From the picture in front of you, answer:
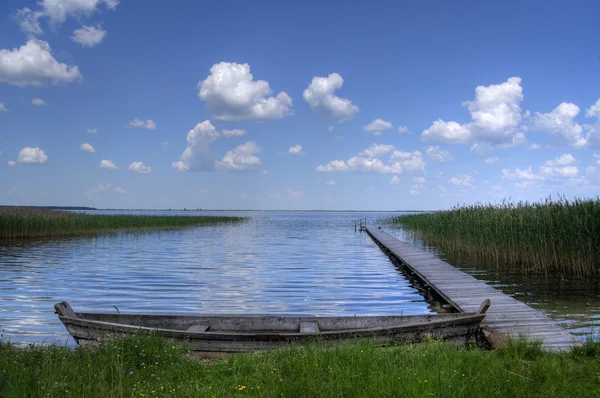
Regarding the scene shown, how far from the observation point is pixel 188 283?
57.7 feet

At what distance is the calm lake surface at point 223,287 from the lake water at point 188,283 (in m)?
0.03

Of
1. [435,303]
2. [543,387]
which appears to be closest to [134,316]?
[543,387]

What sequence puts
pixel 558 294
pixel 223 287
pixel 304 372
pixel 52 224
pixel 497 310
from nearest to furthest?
pixel 304 372
pixel 497 310
pixel 558 294
pixel 223 287
pixel 52 224

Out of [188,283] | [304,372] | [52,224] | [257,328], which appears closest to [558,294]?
[257,328]

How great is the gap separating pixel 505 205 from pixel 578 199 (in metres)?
5.89

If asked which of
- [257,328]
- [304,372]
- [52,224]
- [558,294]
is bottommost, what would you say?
[558,294]

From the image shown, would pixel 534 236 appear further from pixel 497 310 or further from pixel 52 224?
pixel 52 224

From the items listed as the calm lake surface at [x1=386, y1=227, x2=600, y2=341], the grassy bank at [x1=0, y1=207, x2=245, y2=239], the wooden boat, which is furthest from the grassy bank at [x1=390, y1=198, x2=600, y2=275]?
the grassy bank at [x1=0, y1=207, x2=245, y2=239]

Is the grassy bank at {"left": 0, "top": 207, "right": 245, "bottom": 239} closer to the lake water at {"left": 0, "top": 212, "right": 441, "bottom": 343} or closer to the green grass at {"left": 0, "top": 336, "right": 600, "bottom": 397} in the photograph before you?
the lake water at {"left": 0, "top": 212, "right": 441, "bottom": 343}

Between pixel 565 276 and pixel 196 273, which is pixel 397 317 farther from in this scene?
pixel 196 273

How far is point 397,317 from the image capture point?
888 cm

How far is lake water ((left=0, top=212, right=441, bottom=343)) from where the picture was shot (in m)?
13.1

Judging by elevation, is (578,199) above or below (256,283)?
above

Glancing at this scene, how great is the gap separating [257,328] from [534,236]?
1369 cm
